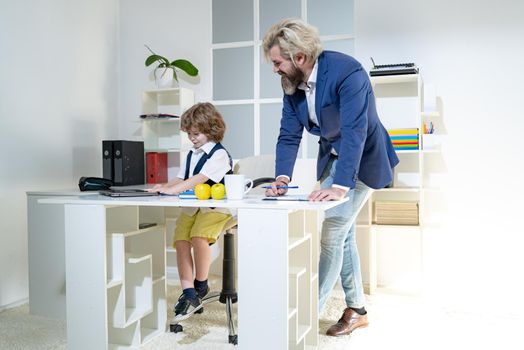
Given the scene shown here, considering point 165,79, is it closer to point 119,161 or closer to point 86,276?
point 119,161

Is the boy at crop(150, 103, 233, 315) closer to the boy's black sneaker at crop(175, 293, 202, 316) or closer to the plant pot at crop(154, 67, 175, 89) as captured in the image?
the boy's black sneaker at crop(175, 293, 202, 316)

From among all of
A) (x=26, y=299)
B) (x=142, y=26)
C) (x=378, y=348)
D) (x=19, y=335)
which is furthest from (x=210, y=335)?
(x=142, y=26)

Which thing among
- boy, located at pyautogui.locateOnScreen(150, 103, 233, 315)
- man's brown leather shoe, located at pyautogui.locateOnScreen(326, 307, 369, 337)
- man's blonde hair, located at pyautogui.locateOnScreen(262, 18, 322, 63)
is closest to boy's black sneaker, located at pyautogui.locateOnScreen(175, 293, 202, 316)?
boy, located at pyautogui.locateOnScreen(150, 103, 233, 315)

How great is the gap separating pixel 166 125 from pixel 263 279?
2.55 metres

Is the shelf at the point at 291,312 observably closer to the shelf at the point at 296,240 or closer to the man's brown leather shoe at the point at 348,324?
the shelf at the point at 296,240

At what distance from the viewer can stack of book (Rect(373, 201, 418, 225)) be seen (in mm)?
3303

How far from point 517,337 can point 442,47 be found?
186 centimetres

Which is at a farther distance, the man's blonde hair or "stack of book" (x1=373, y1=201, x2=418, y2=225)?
"stack of book" (x1=373, y1=201, x2=418, y2=225)

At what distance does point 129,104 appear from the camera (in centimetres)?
421

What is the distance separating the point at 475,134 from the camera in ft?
10.9

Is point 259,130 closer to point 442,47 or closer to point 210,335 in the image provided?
point 442,47

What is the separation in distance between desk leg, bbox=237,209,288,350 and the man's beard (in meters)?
0.62

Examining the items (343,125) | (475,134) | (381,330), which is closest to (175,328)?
(381,330)

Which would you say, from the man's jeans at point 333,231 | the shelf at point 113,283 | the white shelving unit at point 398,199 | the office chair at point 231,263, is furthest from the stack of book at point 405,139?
the shelf at point 113,283
